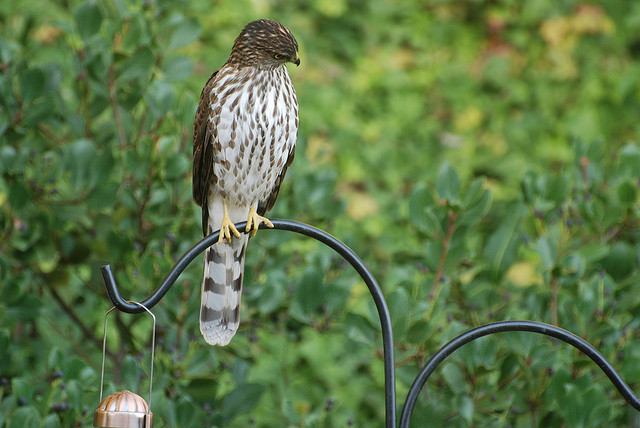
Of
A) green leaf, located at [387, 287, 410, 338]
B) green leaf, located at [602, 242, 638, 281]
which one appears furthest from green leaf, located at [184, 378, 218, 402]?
green leaf, located at [602, 242, 638, 281]

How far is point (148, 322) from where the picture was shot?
13.2 ft

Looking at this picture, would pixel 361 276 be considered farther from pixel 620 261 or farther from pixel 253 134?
pixel 620 261

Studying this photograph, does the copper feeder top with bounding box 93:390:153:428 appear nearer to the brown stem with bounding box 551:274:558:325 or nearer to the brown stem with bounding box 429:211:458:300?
the brown stem with bounding box 429:211:458:300

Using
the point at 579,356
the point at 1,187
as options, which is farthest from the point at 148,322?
the point at 579,356

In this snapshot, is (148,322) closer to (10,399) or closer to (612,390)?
(10,399)

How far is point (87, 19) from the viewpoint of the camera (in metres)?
2.99

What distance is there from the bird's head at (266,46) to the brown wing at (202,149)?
0.51 feet

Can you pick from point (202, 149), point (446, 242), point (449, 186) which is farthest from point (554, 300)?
point (202, 149)

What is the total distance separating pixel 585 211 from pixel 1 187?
2287 millimetres

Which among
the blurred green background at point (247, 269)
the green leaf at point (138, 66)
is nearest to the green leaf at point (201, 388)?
the blurred green background at point (247, 269)

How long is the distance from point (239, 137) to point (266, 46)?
0.31m

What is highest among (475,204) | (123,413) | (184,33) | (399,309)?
(184,33)

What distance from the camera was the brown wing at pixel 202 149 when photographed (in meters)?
2.56

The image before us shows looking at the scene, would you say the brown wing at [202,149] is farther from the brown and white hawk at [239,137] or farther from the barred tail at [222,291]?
the barred tail at [222,291]
